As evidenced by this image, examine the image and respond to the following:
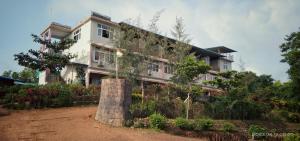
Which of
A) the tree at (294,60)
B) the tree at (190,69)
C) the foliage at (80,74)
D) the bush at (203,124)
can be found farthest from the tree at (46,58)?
the tree at (294,60)

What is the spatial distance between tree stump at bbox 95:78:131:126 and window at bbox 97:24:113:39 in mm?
14361

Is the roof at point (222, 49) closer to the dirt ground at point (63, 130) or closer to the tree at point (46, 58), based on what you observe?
the tree at point (46, 58)

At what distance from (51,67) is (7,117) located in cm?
1112

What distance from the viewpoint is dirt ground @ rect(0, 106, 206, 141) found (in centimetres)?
1338

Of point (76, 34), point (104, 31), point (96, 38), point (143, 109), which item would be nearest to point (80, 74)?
point (96, 38)

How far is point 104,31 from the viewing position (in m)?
30.8

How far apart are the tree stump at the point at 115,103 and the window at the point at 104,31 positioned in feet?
47.1

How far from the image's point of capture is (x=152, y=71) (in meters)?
34.7

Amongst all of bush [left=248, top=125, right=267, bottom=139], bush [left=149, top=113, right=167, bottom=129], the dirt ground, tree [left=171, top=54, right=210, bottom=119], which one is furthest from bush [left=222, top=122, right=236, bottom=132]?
bush [left=149, top=113, right=167, bottom=129]

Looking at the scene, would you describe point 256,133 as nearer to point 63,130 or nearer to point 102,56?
point 63,130

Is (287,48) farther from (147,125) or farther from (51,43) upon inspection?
(51,43)

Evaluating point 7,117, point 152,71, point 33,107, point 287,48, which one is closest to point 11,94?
point 33,107

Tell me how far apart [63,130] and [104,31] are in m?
17.8

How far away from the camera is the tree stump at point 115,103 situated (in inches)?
639
